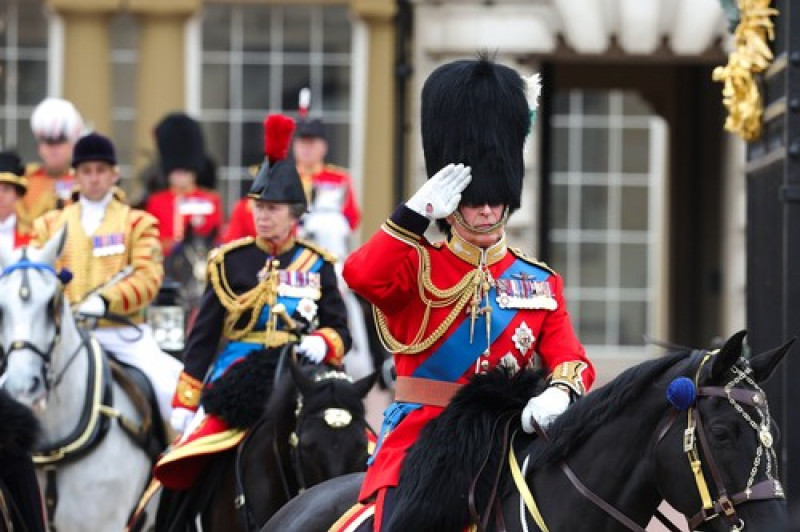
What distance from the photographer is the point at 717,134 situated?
21.0 metres

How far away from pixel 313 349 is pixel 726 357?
11.8ft

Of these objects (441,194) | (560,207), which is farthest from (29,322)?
(560,207)

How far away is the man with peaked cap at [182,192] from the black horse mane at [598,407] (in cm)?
971

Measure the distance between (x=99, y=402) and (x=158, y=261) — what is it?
0.91m

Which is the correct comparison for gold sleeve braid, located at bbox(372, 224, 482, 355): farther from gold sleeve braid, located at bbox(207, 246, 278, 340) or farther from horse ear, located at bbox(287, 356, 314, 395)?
gold sleeve braid, located at bbox(207, 246, 278, 340)

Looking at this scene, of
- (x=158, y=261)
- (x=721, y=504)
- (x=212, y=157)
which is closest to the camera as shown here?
(x=721, y=504)

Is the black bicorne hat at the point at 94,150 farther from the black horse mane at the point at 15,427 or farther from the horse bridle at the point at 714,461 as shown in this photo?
the horse bridle at the point at 714,461

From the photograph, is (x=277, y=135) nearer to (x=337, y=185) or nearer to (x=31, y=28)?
(x=337, y=185)

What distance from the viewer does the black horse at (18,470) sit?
8562mm

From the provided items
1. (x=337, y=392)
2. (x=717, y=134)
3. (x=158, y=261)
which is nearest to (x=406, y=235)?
(x=337, y=392)

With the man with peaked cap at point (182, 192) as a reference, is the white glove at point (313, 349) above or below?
below

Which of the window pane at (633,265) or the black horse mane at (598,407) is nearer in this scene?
the black horse mane at (598,407)

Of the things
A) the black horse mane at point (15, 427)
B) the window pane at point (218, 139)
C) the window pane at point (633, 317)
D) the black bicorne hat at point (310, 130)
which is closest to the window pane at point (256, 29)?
the window pane at point (218, 139)

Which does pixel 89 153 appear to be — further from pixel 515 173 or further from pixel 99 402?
pixel 515 173
